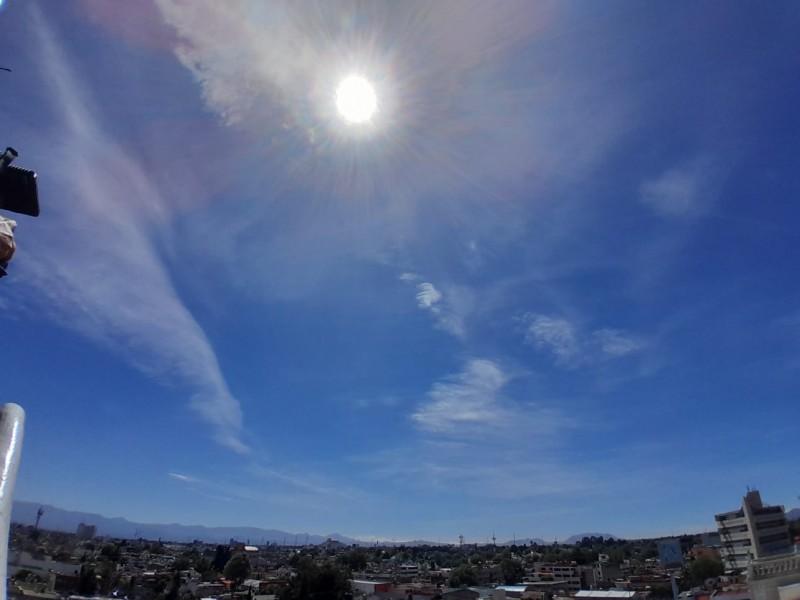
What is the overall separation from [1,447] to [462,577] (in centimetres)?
6451

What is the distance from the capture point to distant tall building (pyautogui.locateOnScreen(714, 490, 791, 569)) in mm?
48344

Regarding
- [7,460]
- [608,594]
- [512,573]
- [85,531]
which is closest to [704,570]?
[608,594]

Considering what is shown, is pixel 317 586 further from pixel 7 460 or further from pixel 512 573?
pixel 512 573

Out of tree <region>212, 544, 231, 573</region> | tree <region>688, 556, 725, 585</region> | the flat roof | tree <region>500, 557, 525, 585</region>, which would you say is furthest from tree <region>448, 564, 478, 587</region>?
tree <region>212, 544, 231, 573</region>

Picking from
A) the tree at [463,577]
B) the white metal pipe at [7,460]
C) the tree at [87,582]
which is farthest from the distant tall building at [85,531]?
the white metal pipe at [7,460]

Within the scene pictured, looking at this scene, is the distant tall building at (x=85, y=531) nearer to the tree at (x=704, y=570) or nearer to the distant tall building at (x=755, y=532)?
the tree at (x=704, y=570)

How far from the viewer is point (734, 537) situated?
52750 millimetres

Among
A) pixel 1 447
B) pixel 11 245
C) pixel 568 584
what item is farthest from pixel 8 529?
pixel 568 584

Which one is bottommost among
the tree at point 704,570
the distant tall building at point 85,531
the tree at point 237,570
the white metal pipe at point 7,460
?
the tree at point 237,570

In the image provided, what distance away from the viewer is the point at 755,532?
48.3 m

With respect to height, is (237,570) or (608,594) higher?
(608,594)

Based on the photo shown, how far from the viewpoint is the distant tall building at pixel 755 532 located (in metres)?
48.3

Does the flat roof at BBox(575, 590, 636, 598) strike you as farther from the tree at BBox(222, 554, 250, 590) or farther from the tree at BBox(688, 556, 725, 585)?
the tree at BBox(222, 554, 250, 590)

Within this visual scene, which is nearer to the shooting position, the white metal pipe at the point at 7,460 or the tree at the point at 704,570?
the white metal pipe at the point at 7,460
